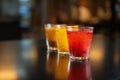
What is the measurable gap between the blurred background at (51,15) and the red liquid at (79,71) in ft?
6.66

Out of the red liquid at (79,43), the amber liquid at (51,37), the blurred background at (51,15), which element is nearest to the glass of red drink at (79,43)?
the red liquid at (79,43)

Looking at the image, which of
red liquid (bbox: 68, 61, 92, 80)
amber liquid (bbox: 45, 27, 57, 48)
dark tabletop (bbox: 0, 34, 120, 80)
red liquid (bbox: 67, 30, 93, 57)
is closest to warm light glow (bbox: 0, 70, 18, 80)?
dark tabletop (bbox: 0, 34, 120, 80)

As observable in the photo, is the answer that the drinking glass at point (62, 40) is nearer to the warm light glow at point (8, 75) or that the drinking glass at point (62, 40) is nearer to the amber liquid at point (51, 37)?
the amber liquid at point (51, 37)

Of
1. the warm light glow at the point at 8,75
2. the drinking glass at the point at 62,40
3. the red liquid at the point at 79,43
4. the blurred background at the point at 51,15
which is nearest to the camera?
the warm light glow at the point at 8,75

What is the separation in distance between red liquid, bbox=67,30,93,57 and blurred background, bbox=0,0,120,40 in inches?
76.7

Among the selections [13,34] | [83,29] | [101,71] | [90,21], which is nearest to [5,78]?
[101,71]

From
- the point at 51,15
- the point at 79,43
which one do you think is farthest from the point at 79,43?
the point at 51,15

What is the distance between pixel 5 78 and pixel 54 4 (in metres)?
2.43

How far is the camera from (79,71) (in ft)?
2.34

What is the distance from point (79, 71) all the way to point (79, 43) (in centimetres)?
18

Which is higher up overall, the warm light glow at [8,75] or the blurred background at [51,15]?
the blurred background at [51,15]

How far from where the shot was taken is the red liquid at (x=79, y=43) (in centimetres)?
88

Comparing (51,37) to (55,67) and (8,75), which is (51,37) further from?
(8,75)

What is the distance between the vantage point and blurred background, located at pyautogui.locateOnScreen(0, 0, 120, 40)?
2.89m
